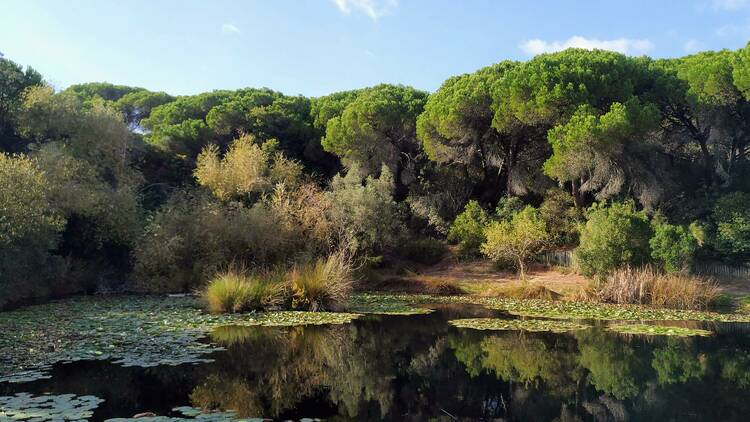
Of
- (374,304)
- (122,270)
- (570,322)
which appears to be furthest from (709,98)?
(122,270)

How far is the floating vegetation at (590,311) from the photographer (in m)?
15.7

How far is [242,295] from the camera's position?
15.8 meters

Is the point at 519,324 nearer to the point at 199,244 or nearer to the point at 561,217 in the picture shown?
the point at 199,244

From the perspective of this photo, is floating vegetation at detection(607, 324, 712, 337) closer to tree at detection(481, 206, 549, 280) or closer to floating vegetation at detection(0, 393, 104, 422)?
tree at detection(481, 206, 549, 280)

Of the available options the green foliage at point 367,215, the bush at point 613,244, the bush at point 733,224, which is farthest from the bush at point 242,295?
the bush at point 733,224

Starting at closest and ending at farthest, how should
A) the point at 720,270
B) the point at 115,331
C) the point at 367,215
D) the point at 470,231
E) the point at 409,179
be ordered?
the point at 115,331
the point at 720,270
the point at 367,215
the point at 470,231
the point at 409,179

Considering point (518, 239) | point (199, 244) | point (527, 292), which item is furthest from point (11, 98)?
point (527, 292)

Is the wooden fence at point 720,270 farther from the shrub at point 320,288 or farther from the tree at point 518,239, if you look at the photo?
the shrub at point 320,288

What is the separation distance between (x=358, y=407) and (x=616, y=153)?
63.3 ft

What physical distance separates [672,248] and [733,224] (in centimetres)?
387

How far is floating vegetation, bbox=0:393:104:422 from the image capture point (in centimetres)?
668

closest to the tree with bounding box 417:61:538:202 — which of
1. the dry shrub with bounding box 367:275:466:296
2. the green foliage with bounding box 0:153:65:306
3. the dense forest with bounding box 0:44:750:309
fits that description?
the dense forest with bounding box 0:44:750:309

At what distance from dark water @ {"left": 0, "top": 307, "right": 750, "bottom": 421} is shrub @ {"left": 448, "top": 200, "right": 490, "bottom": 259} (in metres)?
13.0

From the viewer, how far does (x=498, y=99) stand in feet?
87.1
